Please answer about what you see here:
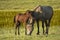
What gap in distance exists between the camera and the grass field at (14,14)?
10.6 metres

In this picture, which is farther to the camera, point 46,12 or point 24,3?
point 24,3

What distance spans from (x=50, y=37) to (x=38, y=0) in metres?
10.3

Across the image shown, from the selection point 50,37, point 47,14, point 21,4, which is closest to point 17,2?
point 21,4

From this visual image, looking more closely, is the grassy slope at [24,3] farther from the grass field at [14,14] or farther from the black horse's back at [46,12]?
the black horse's back at [46,12]

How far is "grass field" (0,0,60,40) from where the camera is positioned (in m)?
10.6

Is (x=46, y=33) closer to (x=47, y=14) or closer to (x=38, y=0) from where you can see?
(x=47, y=14)

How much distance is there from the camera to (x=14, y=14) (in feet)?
53.3

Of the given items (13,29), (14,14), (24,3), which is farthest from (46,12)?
(24,3)

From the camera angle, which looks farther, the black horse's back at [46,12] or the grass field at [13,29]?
the black horse's back at [46,12]

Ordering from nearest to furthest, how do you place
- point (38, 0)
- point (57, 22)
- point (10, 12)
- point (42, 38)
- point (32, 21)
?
point (42, 38) < point (32, 21) < point (57, 22) < point (10, 12) < point (38, 0)

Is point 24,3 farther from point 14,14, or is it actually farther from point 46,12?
point 46,12

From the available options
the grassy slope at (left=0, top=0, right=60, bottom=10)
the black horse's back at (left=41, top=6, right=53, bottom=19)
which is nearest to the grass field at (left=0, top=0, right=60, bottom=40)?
the grassy slope at (left=0, top=0, right=60, bottom=10)

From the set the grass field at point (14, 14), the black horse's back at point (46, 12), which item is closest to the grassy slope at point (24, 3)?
the grass field at point (14, 14)

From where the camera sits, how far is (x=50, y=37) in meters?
10.4
